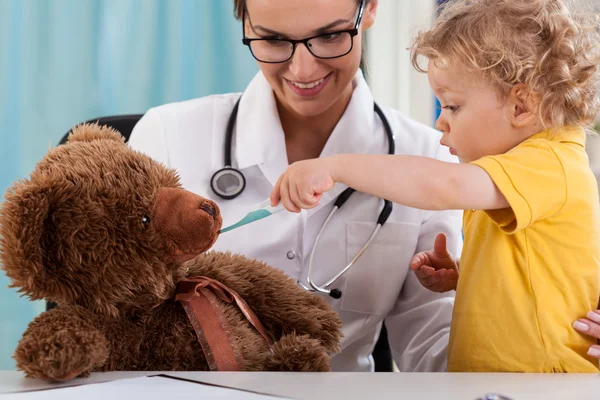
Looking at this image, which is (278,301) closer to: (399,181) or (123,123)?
(399,181)

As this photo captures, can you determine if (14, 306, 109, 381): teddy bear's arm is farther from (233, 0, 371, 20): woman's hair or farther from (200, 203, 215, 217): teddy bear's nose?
(233, 0, 371, 20): woman's hair

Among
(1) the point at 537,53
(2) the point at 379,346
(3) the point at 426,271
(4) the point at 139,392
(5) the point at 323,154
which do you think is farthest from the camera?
(2) the point at 379,346

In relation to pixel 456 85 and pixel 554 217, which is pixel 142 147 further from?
pixel 554 217

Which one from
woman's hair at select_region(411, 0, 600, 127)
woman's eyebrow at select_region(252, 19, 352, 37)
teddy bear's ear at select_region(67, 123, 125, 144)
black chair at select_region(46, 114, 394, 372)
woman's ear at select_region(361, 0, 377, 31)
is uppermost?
woman's ear at select_region(361, 0, 377, 31)

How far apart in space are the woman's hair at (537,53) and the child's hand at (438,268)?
11.1 inches

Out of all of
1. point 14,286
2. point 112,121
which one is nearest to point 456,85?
point 14,286

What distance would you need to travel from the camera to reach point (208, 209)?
0.71 m

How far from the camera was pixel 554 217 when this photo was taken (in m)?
0.82

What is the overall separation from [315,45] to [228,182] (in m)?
0.28

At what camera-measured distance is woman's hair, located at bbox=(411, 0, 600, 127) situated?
2.78 feet

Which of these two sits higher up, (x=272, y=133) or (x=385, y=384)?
(x=272, y=133)

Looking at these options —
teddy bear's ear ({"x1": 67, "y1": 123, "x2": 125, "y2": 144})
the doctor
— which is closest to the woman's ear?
the doctor

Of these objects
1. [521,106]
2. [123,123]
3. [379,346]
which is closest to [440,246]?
[521,106]

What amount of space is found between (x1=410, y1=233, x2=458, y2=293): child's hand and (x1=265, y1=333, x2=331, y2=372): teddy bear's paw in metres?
0.32
